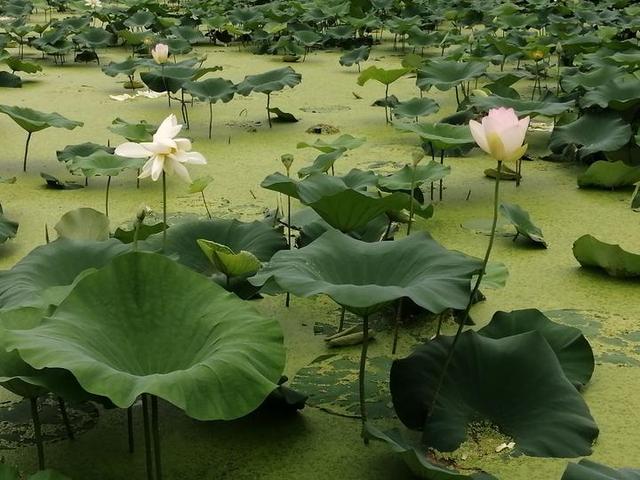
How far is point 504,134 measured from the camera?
1.18 metres

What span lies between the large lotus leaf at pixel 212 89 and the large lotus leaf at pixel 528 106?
1011 millimetres

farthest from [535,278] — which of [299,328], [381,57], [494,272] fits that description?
[381,57]

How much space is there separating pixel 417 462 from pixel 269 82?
8.33 ft

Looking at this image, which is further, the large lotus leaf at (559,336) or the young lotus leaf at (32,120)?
the young lotus leaf at (32,120)

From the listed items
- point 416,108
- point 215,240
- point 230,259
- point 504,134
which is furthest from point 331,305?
point 416,108

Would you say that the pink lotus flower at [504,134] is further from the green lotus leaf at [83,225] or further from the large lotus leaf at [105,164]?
the large lotus leaf at [105,164]

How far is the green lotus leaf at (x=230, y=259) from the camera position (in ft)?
4.93

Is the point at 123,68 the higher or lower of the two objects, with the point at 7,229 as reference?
lower

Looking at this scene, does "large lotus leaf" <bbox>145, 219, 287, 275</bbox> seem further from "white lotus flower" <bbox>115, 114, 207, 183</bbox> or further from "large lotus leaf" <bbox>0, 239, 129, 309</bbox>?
"white lotus flower" <bbox>115, 114, 207, 183</bbox>

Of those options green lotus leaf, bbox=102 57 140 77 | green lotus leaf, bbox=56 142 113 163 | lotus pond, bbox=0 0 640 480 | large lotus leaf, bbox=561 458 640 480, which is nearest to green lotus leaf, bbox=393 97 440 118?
lotus pond, bbox=0 0 640 480

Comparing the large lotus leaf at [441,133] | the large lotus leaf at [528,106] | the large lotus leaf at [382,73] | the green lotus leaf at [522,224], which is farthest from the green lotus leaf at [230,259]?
the large lotus leaf at [382,73]

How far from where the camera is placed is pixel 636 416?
1.43 m

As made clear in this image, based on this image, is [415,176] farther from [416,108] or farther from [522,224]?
[416,108]

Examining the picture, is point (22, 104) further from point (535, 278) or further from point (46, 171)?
point (535, 278)
